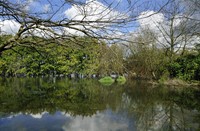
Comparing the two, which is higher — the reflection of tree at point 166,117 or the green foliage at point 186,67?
the green foliage at point 186,67

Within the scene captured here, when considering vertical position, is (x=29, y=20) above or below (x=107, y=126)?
above

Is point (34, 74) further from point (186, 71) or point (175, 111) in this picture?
point (175, 111)

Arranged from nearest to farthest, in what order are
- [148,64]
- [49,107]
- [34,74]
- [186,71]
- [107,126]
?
[107,126], [49,107], [186,71], [148,64], [34,74]

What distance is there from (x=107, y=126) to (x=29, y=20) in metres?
5.16

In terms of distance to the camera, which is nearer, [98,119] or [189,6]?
[98,119]

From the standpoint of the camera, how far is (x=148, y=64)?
2798 cm

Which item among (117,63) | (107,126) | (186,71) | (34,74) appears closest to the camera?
(117,63)

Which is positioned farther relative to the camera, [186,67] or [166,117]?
[186,67]

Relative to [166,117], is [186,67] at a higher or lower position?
higher

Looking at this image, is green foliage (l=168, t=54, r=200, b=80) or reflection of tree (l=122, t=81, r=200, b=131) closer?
reflection of tree (l=122, t=81, r=200, b=131)

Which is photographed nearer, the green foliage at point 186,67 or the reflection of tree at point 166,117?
the reflection of tree at point 166,117

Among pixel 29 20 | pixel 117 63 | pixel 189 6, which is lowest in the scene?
pixel 117 63

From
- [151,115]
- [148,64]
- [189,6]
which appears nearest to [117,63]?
[151,115]

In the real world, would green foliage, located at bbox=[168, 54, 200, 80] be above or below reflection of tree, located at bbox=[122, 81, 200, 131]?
above
